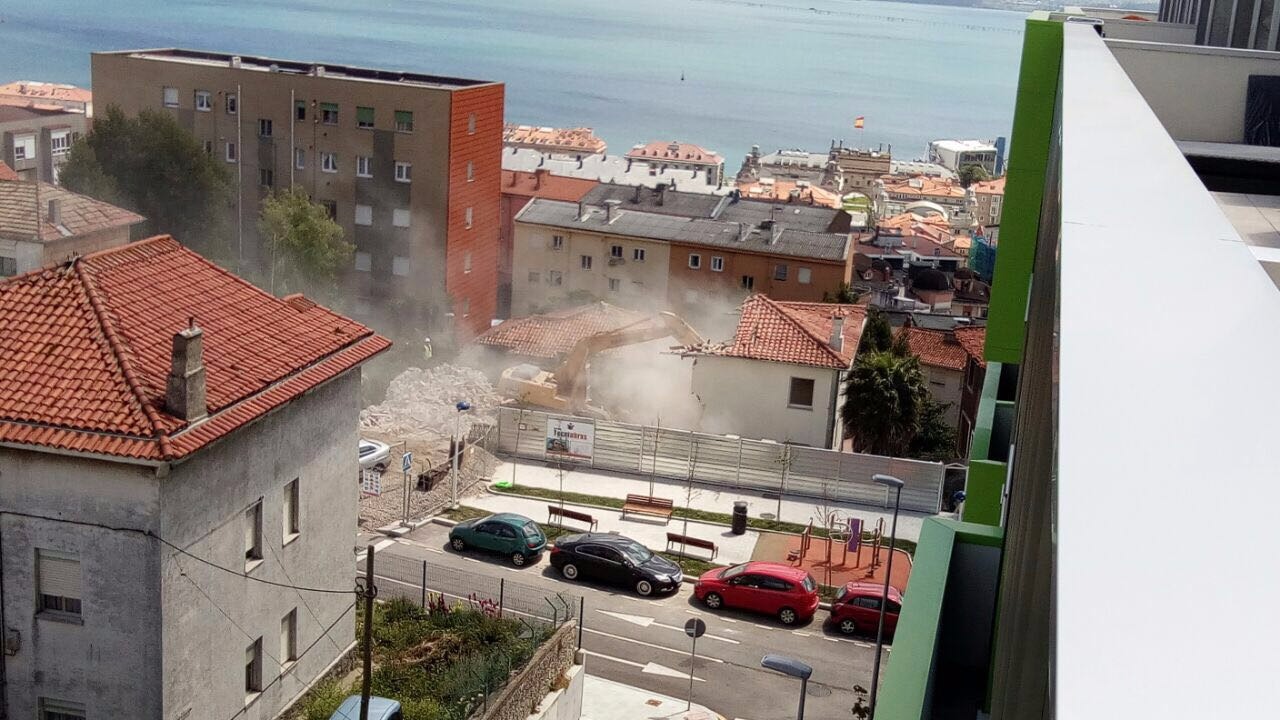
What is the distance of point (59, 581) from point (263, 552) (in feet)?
8.33

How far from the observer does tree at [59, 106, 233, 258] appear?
49844mm

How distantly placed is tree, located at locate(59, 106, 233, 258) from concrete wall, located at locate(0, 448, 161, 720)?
37.6 meters

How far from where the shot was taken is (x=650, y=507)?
2905cm

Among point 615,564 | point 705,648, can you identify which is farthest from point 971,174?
point 705,648

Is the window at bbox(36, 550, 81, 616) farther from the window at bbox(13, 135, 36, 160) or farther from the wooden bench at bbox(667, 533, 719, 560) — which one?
the window at bbox(13, 135, 36, 160)

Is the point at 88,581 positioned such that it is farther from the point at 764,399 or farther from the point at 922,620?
the point at 764,399

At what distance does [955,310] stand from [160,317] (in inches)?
2183

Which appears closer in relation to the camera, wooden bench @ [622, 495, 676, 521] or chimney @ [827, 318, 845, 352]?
wooden bench @ [622, 495, 676, 521]

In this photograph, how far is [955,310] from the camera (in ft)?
223

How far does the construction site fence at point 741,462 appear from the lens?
30.6 m

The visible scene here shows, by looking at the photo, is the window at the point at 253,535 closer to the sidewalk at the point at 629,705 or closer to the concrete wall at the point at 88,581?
the concrete wall at the point at 88,581

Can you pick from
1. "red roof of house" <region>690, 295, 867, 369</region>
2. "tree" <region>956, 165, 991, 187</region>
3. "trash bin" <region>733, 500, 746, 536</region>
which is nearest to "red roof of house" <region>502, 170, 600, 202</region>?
"red roof of house" <region>690, 295, 867, 369</region>

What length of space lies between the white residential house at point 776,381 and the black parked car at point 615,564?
34.4ft

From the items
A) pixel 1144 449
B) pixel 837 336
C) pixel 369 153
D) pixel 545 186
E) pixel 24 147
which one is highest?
pixel 1144 449
